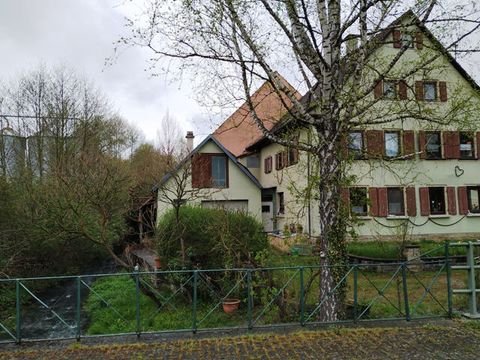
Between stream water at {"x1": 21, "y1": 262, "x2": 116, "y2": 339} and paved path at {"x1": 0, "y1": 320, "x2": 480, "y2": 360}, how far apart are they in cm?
163

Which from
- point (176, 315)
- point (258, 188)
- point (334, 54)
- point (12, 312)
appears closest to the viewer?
point (334, 54)

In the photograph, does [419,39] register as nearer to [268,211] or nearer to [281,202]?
[281,202]

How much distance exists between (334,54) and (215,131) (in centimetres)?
277

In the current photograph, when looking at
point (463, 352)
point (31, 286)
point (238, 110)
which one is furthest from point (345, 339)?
point (31, 286)

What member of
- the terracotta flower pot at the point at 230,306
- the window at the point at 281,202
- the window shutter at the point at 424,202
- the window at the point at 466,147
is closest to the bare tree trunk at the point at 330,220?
the terracotta flower pot at the point at 230,306

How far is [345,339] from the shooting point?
18.6 ft

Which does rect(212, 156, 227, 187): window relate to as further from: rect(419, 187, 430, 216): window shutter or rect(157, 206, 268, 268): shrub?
rect(157, 206, 268, 268): shrub

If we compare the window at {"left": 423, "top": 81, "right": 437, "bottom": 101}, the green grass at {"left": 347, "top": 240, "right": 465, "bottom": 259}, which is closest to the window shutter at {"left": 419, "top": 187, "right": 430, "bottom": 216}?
the green grass at {"left": 347, "top": 240, "right": 465, "bottom": 259}

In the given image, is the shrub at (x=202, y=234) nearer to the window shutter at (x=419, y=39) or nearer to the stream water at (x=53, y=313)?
the stream water at (x=53, y=313)

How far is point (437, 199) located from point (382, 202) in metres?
2.94

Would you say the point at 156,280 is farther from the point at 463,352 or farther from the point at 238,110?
the point at 463,352

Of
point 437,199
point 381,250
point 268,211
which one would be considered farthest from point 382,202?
point 268,211

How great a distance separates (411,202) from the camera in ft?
56.2

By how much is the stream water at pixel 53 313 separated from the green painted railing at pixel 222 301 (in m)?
0.03
